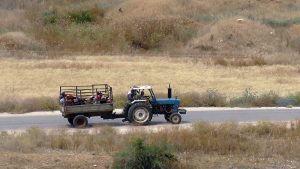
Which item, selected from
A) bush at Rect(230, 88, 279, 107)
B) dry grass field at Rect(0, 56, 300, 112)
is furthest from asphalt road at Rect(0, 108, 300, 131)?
dry grass field at Rect(0, 56, 300, 112)

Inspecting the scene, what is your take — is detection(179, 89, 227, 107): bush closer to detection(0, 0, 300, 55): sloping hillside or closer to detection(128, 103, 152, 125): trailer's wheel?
detection(128, 103, 152, 125): trailer's wheel

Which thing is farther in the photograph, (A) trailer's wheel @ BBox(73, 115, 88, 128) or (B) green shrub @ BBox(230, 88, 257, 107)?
(B) green shrub @ BBox(230, 88, 257, 107)

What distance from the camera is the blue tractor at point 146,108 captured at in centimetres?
2580

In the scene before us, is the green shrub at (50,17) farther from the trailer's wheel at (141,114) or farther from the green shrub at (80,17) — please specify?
the trailer's wheel at (141,114)

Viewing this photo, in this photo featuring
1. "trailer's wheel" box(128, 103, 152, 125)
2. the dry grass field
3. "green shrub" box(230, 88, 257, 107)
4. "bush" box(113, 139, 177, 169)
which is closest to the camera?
"bush" box(113, 139, 177, 169)

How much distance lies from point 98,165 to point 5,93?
71.5 feet

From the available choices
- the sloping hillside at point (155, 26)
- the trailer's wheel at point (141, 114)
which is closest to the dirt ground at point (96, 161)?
the trailer's wheel at point (141, 114)

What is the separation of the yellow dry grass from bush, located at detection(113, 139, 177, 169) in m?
20.8

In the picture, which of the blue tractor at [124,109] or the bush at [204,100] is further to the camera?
the bush at [204,100]

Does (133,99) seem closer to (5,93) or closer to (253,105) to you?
(253,105)

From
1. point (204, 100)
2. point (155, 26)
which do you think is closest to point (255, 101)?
point (204, 100)

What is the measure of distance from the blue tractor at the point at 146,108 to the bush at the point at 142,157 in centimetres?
782

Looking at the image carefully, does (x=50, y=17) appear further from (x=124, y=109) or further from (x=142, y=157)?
(x=142, y=157)

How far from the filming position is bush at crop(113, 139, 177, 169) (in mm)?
17594
